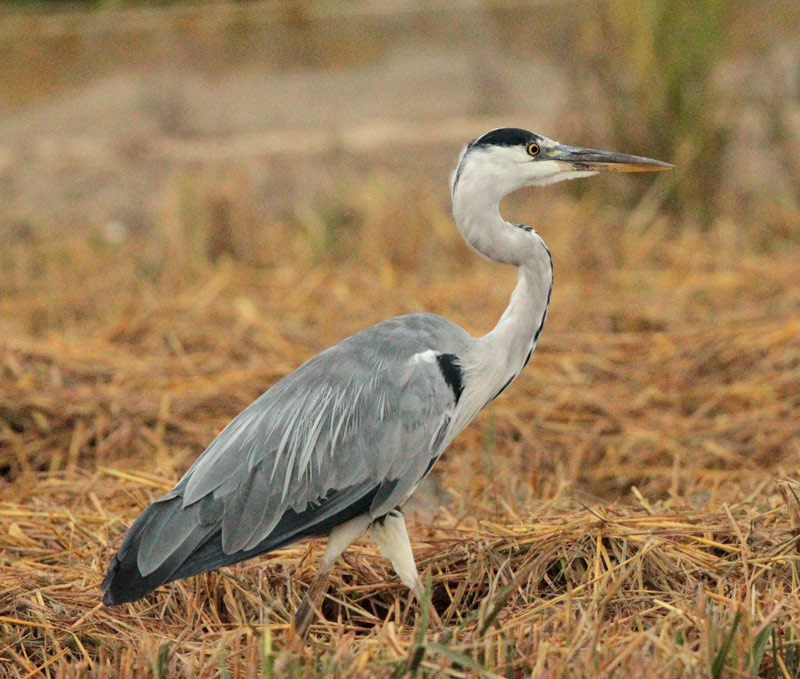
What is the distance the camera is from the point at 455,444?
14.7 feet

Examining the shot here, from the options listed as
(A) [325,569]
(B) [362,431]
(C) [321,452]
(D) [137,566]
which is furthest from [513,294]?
(D) [137,566]

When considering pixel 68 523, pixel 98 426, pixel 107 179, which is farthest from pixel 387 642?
pixel 107 179

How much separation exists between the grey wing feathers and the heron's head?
430 mm

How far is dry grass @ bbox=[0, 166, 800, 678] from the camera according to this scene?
8.71ft

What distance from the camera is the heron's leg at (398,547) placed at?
296 cm

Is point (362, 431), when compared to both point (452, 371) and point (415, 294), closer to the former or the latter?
point (452, 371)

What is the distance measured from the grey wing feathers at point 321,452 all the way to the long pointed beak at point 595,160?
59 centimetres

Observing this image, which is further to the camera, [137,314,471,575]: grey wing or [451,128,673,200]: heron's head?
[451,128,673,200]: heron's head

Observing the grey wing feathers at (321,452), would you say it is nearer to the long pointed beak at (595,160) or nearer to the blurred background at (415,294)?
the blurred background at (415,294)

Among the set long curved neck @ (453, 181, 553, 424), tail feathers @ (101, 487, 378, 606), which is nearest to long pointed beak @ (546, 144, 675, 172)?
long curved neck @ (453, 181, 553, 424)

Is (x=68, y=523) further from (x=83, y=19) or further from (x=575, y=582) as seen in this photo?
(x=83, y=19)

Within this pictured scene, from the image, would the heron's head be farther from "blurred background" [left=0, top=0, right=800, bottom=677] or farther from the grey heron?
"blurred background" [left=0, top=0, right=800, bottom=677]

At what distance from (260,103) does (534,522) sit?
5.32 m

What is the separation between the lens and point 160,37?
8000mm
